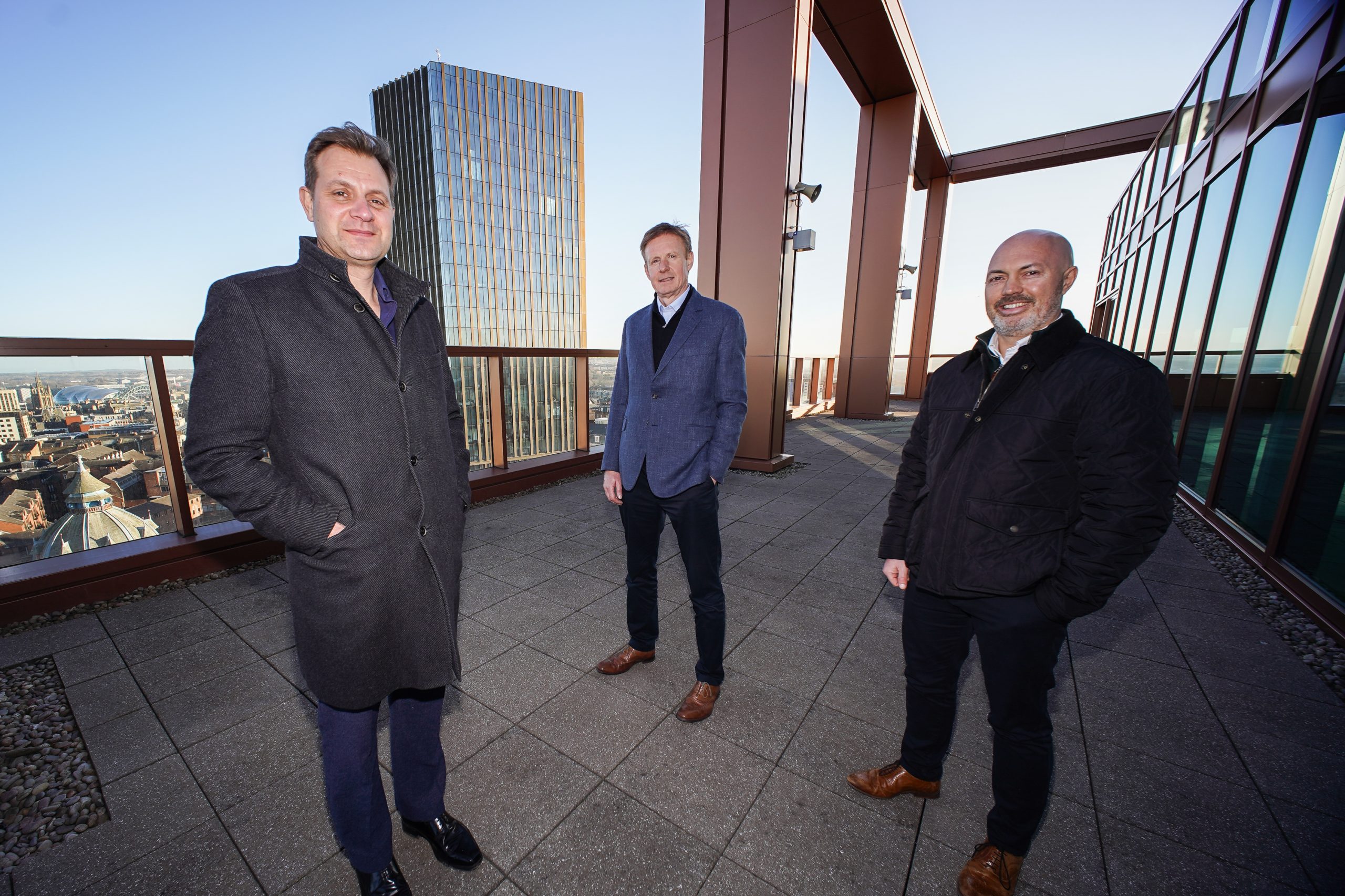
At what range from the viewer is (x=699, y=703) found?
214cm

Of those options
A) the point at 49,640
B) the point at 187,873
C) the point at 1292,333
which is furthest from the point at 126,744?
the point at 1292,333

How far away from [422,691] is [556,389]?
4815 millimetres

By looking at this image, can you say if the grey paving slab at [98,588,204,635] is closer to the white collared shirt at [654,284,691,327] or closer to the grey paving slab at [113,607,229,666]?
the grey paving slab at [113,607,229,666]

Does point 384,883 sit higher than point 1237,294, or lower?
lower

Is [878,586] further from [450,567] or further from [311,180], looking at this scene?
[311,180]

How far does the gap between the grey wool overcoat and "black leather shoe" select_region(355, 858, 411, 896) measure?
1.72 ft

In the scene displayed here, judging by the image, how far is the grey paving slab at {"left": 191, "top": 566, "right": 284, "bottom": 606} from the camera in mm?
3105

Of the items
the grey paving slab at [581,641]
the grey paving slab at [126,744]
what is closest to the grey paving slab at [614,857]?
the grey paving slab at [581,641]

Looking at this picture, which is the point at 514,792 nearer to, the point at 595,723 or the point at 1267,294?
the point at 595,723

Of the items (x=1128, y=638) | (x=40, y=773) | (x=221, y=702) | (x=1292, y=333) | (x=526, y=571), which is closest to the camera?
(x=40, y=773)

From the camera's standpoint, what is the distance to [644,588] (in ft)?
7.76

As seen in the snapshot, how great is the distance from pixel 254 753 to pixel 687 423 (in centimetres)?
213

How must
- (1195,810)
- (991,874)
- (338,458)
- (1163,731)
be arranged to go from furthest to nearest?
1. (1163,731)
2. (1195,810)
3. (991,874)
4. (338,458)

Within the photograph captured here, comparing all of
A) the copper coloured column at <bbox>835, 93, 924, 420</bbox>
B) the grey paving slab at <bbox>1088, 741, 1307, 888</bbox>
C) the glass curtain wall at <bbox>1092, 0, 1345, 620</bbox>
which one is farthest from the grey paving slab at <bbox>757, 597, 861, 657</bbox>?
the copper coloured column at <bbox>835, 93, 924, 420</bbox>
